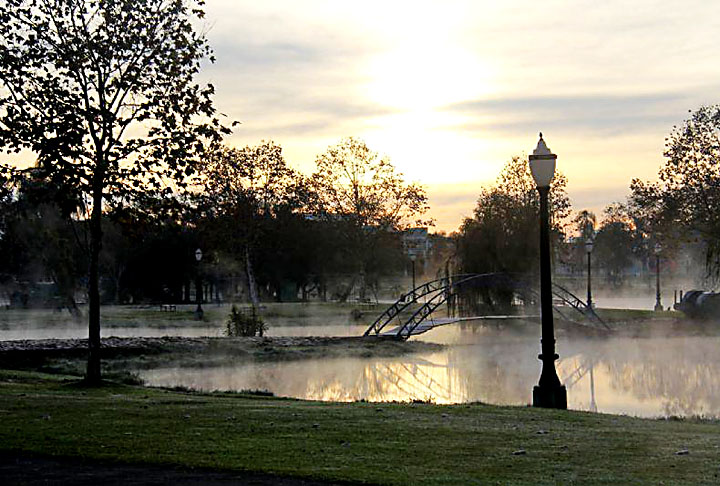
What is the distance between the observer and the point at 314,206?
82.6m

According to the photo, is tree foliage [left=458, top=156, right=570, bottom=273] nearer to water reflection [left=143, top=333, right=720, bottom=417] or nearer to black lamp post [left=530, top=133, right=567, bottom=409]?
water reflection [left=143, top=333, right=720, bottom=417]

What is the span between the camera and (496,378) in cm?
3212

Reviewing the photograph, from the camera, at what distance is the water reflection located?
26203 mm

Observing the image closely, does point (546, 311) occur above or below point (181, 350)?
above

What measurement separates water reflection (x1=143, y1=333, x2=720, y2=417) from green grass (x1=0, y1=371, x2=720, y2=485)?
890 cm

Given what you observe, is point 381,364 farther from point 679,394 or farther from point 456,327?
point 456,327

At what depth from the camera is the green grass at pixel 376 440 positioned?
1021 centimetres

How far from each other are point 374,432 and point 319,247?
243 feet

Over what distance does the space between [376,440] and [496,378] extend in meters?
20.4

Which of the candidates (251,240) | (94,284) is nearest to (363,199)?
(251,240)

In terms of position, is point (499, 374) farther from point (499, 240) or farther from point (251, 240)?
point (251, 240)

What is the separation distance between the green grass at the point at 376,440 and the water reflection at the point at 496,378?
8.90m

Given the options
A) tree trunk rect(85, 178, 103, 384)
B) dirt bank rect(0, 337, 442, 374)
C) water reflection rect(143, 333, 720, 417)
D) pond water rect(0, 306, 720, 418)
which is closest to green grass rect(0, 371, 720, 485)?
tree trunk rect(85, 178, 103, 384)

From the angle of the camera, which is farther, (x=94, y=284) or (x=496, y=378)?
(x=496, y=378)
